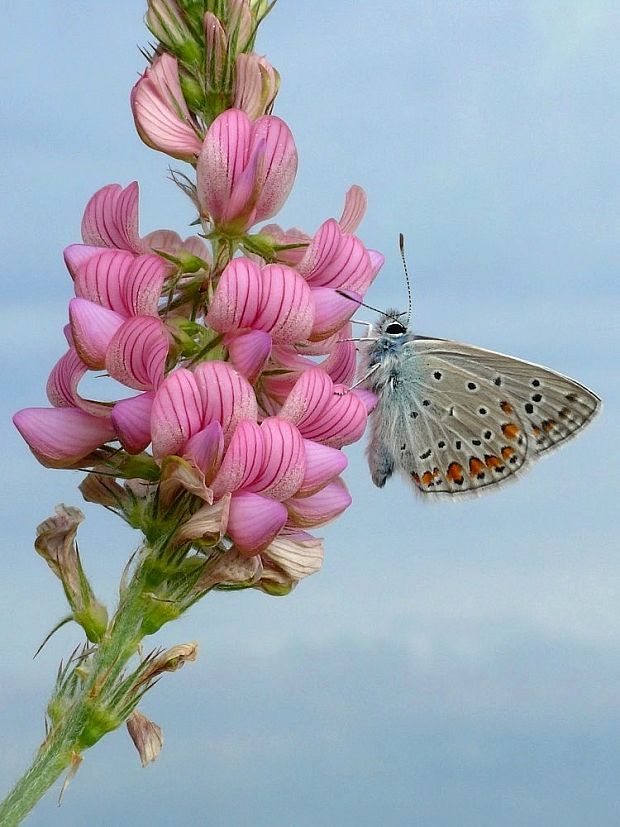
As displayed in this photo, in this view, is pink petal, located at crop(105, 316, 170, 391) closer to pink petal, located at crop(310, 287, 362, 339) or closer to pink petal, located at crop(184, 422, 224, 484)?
pink petal, located at crop(184, 422, 224, 484)

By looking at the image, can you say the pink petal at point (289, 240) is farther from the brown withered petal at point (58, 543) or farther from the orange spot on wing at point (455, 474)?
the orange spot on wing at point (455, 474)

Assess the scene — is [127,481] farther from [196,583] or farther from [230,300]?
[230,300]

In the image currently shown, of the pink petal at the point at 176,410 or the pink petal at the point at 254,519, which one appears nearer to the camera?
the pink petal at the point at 176,410

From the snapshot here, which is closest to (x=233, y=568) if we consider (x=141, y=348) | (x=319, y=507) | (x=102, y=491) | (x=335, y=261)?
(x=319, y=507)

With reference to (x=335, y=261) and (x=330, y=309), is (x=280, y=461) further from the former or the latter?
(x=335, y=261)

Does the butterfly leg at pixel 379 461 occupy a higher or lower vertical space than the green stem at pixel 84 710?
higher

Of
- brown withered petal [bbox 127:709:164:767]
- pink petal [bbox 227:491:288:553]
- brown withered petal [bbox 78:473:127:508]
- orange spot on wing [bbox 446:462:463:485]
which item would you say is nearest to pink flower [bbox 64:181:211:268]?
brown withered petal [bbox 78:473:127:508]

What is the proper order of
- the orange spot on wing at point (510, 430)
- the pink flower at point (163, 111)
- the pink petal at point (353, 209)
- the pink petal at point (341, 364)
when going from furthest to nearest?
the orange spot on wing at point (510, 430)
the pink petal at point (353, 209)
the pink petal at point (341, 364)
the pink flower at point (163, 111)

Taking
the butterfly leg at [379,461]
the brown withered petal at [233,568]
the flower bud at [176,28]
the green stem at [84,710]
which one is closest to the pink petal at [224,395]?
the brown withered petal at [233,568]
